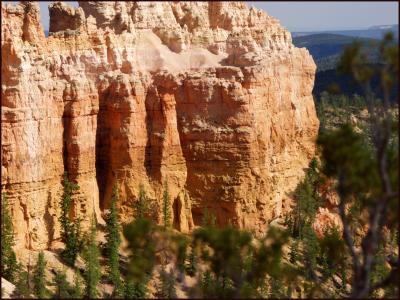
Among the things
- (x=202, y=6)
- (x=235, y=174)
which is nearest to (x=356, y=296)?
(x=235, y=174)

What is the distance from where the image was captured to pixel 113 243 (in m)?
45.2

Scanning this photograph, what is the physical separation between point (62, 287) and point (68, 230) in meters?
6.98

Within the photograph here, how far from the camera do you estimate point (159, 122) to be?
5031 centimetres

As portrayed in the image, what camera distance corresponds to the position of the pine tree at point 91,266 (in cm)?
3991

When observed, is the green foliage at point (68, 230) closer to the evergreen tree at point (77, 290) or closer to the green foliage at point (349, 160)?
the evergreen tree at point (77, 290)

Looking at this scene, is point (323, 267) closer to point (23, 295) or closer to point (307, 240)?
point (307, 240)

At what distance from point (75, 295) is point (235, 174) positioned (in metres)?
18.7

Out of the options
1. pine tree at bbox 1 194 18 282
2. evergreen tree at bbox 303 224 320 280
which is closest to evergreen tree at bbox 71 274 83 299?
pine tree at bbox 1 194 18 282

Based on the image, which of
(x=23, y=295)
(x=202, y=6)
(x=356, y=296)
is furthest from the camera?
→ (x=202, y=6)

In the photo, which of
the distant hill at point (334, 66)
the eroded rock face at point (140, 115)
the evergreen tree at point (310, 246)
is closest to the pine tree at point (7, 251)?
the eroded rock face at point (140, 115)

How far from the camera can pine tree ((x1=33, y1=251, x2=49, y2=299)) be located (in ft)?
126

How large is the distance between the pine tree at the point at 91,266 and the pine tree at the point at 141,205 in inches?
183

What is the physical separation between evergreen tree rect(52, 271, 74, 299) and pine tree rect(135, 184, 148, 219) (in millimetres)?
9495

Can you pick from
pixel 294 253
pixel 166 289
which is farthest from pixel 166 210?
pixel 294 253
